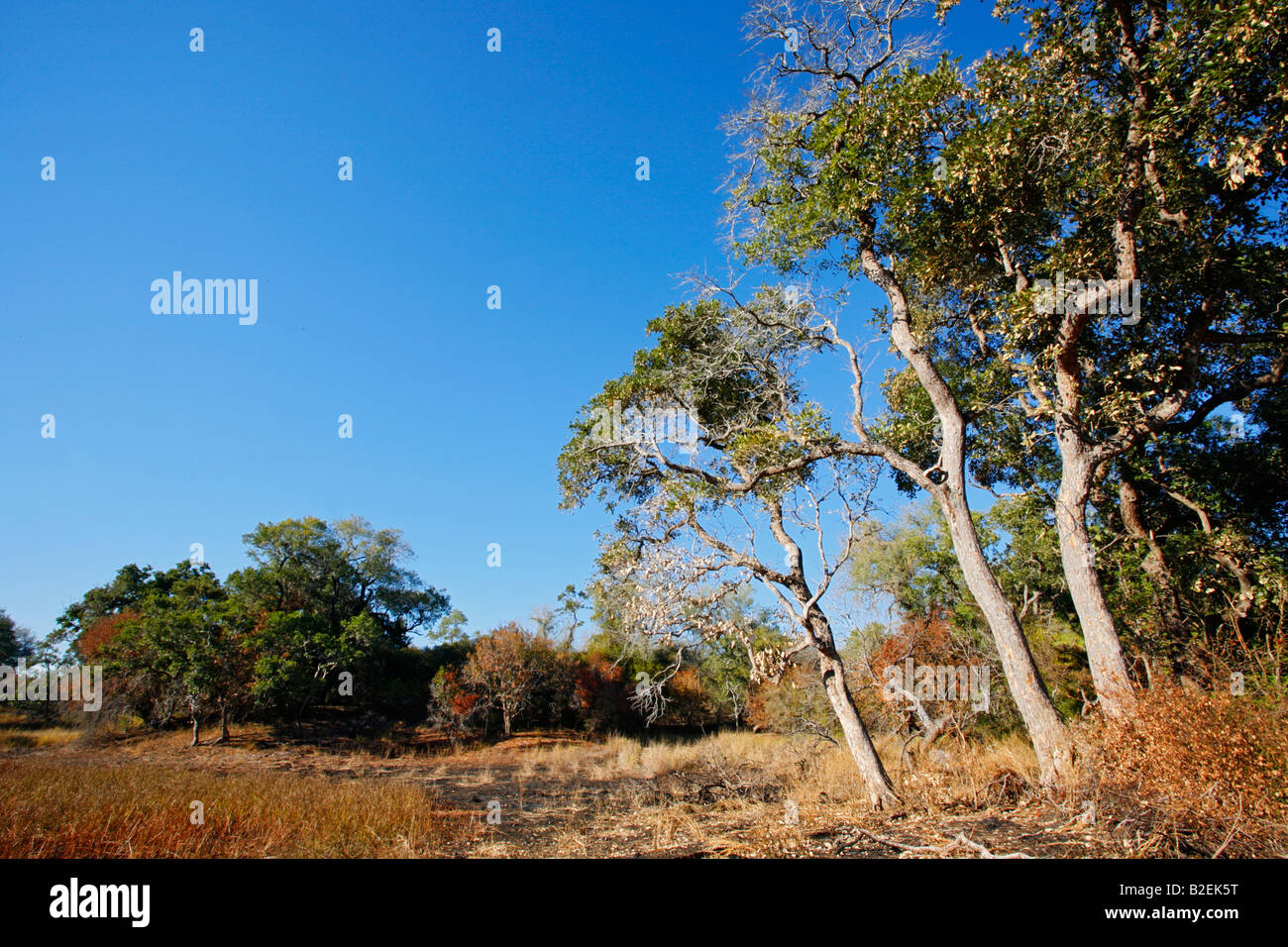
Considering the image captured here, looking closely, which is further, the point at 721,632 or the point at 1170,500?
the point at 1170,500

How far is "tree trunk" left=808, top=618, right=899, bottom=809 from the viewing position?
8.54 m

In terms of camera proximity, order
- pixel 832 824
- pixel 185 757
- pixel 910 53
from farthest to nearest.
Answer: pixel 185 757
pixel 910 53
pixel 832 824

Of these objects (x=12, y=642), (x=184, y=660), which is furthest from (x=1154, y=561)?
(x=12, y=642)

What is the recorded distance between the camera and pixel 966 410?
9.02m

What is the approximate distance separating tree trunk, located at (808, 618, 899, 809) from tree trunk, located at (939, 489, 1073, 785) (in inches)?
84.8

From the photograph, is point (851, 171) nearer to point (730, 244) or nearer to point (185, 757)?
point (730, 244)

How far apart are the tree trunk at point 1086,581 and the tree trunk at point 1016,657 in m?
0.66

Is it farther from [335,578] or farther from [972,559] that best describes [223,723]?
[972,559]

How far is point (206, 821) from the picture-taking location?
7762mm

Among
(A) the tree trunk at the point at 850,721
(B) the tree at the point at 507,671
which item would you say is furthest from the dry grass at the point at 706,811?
(B) the tree at the point at 507,671

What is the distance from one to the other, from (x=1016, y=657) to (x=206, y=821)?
11.2 meters

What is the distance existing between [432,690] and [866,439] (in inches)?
960

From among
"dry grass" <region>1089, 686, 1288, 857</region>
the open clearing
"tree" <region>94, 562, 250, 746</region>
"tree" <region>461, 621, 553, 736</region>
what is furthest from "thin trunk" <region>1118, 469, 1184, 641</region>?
"tree" <region>94, 562, 250, 746</region>

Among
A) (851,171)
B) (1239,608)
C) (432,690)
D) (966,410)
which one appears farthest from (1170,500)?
(432,690)
